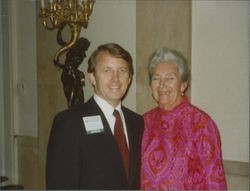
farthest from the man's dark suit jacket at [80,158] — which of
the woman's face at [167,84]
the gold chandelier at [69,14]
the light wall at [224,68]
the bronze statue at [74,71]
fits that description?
the gold chandelier at [69,14]

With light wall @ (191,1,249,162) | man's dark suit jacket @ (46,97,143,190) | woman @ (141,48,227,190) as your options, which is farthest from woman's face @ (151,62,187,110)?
light wall @ (191,1,249,162)

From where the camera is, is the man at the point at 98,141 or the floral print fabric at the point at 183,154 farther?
the floral print fabric at the point at 183,154

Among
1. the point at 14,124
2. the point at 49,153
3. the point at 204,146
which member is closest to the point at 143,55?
the point at 204,146

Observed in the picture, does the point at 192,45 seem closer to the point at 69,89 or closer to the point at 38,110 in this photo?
the point at 69,89

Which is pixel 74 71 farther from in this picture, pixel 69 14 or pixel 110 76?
pixel 110 76

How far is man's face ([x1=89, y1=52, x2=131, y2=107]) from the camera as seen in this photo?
172 centimetres

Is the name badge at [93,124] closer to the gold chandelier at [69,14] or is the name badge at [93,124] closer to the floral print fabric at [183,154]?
the floral print fabric at [183,154]

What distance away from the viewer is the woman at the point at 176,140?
5.72ft

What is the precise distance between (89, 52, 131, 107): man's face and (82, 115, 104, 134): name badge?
136mm

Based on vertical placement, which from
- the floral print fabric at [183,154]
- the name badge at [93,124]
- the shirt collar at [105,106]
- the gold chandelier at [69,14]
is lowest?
the floral print fabric at [183,154]

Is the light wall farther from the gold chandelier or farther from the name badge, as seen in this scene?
the name badge

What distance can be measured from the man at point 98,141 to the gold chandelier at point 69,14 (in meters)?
1.03

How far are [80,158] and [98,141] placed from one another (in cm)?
11

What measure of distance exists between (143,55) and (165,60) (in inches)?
28.0
